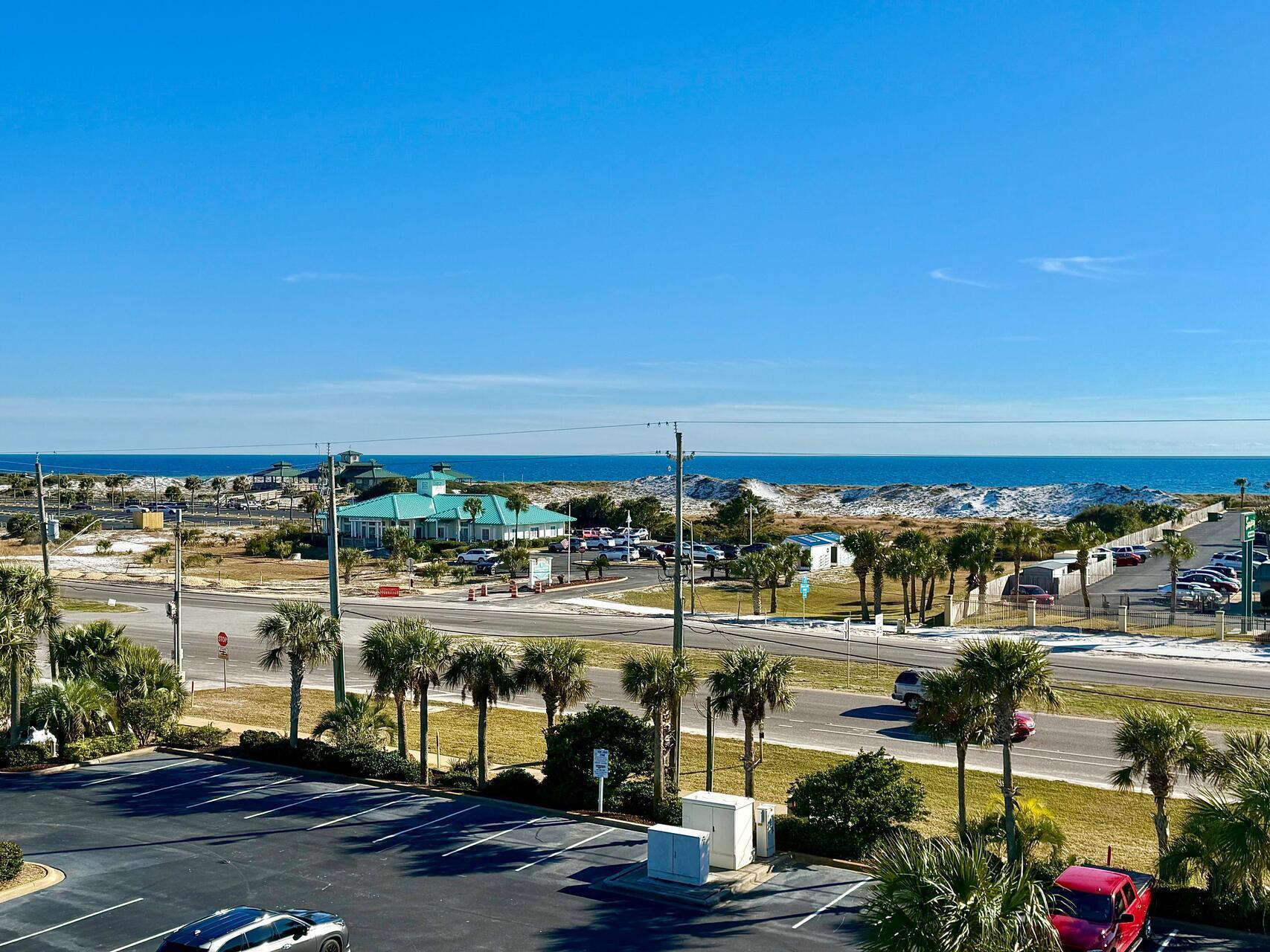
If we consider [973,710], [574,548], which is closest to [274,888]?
[973,710]

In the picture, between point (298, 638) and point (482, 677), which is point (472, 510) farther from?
point (482, 677)

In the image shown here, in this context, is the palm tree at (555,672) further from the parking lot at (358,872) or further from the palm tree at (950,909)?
the palm tree at (950,909)

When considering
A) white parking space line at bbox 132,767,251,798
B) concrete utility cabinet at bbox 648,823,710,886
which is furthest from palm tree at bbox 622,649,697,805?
white parking space line at bbox 132,767,251,798

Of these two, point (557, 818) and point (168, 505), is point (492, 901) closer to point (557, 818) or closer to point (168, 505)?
point (557, 818)

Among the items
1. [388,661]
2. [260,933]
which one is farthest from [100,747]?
[260,933]

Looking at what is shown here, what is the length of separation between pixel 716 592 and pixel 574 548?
2756 cm

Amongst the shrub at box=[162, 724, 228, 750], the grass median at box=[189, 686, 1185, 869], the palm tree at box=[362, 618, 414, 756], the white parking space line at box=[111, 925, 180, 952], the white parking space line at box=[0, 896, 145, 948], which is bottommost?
the grass median at box=[189, 686, 1185, 869]

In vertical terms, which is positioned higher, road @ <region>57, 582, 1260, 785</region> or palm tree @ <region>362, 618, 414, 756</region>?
palm tree @ <region>362, 618, 414, 756</region>

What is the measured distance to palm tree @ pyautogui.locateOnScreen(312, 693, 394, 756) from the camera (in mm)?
29422

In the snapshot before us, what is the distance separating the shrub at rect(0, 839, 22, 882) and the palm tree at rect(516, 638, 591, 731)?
11102mm

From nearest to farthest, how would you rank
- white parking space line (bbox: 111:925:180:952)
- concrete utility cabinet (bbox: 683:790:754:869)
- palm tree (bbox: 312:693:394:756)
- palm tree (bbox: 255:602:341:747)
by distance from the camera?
white parking space line (bbox: 111:925:180:952), concrete utility cabinet (bbox: 683:790:754:869), palm tree (bbox: 255:602:341:747), palm tree (bbox: 312:693:394:756)

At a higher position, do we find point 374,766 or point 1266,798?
point 1266,798

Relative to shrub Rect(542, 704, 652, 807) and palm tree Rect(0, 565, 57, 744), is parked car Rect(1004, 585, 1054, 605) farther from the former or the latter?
palm tree Rect(0, 565, 57, 744)

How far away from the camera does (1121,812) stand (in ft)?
86.2
